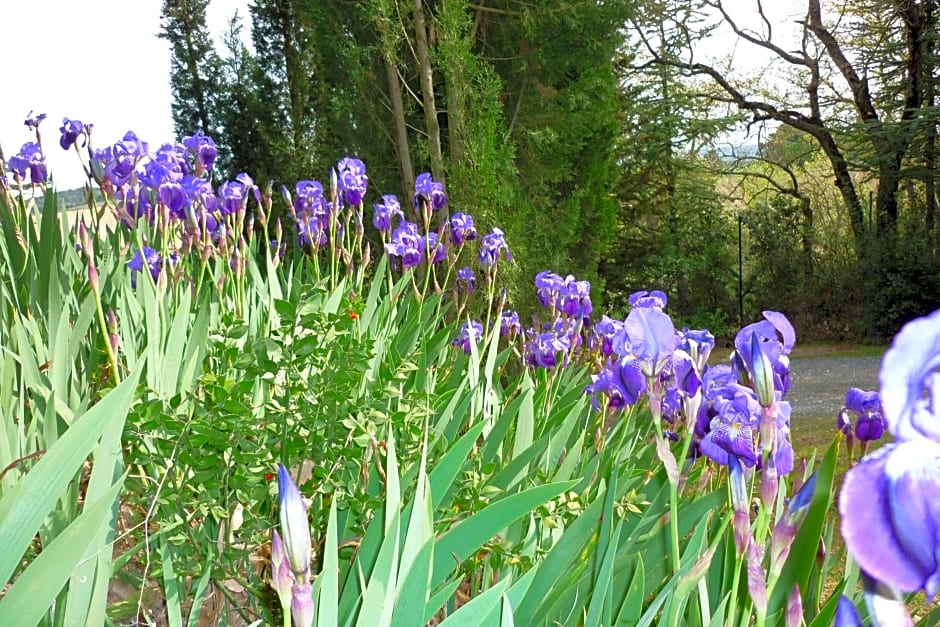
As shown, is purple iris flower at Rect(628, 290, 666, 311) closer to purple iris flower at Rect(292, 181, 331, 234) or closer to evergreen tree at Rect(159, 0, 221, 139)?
purple iris flower at Rect(292, 181, 331, 234)

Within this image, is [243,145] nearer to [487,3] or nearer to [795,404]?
[487,3]

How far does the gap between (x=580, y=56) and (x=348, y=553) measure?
6440mm

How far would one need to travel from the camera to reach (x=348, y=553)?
4.82 feet

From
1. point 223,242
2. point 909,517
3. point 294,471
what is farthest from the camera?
point 223,242

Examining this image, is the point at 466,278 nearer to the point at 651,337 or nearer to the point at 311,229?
the point at 311,229

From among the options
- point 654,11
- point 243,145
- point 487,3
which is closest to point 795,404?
point 487,3

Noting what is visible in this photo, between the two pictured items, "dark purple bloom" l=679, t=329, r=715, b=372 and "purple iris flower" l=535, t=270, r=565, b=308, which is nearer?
"dark purple bloom" l=679, t=329, r=715, b=372

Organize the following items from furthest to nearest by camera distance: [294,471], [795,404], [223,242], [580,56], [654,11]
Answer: [654,11] < [795,404] < [580,56] < [223,242] < [294,471]

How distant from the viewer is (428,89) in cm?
623

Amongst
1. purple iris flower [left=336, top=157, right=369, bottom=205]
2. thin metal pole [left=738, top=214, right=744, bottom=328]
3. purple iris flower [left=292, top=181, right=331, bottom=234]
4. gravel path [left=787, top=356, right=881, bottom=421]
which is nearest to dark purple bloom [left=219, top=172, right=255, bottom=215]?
purple iris flower [left=292, top=181, right=331, bottom=234]

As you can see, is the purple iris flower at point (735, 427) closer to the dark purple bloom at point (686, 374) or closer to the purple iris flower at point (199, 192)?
the dark purple bloom at point (686, 374)

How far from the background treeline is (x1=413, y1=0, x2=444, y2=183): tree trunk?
2 centimetres

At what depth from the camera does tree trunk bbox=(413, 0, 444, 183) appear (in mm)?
6125

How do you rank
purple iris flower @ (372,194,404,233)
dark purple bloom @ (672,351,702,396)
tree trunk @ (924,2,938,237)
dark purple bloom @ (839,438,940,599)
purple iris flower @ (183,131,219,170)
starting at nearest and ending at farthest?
dark purple bloom @ (839,438,940,599), dark purple bloom @ (672,351,702,396), purple iris flower @ (183,131,219,170), purple iris flower @ (372,194,404,233), tree trunk @ (924,2,938,237)
